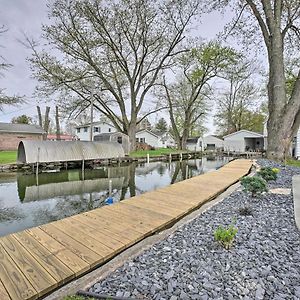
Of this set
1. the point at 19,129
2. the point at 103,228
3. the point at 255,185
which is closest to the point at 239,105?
the point at 19,129

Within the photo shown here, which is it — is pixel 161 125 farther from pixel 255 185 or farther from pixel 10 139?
pixel 255 185

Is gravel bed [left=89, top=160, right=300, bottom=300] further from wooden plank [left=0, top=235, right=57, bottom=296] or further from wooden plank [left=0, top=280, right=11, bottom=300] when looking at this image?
wooden plank [left=0, top=280, right=11, bottom=300]

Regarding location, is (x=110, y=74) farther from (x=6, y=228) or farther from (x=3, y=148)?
(x=6, y=228)

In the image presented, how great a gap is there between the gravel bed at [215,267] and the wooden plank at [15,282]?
543 millimetres

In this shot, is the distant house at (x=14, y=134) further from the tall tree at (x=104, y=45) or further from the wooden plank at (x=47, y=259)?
the wooden plank at (x=47, y=259)

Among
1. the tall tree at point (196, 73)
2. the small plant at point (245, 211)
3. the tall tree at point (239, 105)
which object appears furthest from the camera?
the tall tree at point (239, 105)

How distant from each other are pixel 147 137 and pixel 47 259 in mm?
39554

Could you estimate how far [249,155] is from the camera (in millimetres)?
26844

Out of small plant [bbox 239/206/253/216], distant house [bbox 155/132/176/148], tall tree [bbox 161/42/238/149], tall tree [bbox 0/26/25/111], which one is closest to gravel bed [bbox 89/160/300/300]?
small plant [bbox 239/206/253/216]

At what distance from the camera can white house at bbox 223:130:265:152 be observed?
3203cm

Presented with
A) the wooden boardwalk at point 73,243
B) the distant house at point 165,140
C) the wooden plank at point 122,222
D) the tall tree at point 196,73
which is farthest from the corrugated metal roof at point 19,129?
the wooden plank at point 122,222

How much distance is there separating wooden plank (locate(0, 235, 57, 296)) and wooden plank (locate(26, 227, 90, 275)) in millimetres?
224

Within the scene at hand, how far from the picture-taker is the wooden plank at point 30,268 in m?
2.03

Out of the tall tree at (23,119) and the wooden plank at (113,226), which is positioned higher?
the tall tree at (23,119)
